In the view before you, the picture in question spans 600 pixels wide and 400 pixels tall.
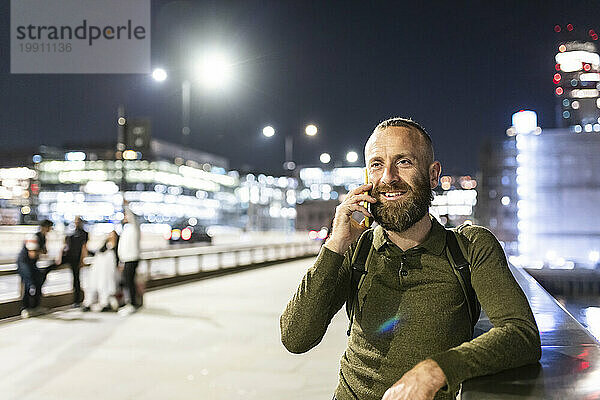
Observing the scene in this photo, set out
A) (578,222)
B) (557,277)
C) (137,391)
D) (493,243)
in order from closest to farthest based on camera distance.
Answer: (493,243) → (137,391) → (557,277) → (578,222)

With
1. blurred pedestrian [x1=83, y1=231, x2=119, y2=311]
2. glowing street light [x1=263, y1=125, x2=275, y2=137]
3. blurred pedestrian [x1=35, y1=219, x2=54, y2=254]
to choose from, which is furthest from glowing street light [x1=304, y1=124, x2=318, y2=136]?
blurred pedestrian [x1=35, y1=219, x2=54, y2=254]

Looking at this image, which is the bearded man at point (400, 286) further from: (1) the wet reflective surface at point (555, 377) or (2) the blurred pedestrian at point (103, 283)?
(2) the blurred pedestrian at point (103, 283)

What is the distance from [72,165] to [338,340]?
135 m

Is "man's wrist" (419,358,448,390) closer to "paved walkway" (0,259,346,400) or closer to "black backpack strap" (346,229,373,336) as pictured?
"black backpack strap" (346,229,373,336)

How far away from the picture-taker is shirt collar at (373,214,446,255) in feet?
8.11

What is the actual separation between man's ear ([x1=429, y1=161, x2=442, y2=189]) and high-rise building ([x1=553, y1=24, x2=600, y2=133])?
5031 inches

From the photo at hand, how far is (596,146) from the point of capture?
1849 inches

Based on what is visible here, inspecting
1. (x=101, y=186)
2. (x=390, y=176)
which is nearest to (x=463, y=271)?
(x=390, y=176)

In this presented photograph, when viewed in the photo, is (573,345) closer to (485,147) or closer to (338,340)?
(338,340)

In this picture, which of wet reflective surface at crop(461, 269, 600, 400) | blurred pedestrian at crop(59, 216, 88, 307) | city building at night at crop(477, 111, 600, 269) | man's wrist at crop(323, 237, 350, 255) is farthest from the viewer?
city building at night at crop(477, 111, 600, 269)

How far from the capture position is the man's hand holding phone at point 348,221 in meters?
2.47

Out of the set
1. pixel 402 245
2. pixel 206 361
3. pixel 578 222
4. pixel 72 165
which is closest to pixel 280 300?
pixel 206 361

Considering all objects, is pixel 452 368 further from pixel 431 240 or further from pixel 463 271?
pixel 431 240

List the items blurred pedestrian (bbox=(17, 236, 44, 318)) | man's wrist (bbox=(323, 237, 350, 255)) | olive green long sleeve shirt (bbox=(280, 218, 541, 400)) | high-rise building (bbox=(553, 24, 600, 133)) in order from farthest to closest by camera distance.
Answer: high-rise building (bbox=(553, 24, 600, 133)) < blurred pedestrian (bbox=(17, 236, 44, 318)) < man's wrist (bbox=(323, 237, 350, 255)) < olive green long sleeve shirt (bbox=(280, 218, 541, 400))
